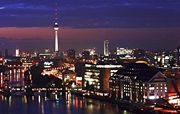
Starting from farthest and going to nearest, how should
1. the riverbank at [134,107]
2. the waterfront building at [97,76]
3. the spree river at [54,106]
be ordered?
the waterfront building at [97,76] → the spree river at [54,106] → the riverbank at [134,107]

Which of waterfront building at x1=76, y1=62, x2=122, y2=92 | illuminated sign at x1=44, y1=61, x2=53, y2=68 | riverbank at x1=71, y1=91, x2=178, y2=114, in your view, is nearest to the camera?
riverbank at x1=71, y1=91, x2=178, y2=114

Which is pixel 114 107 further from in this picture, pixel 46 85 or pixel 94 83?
pixel 46 85

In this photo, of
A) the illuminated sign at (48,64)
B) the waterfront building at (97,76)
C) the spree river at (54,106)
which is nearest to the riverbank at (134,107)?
the spree river at (54,106)

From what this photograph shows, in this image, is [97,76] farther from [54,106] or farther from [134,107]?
[134,107]

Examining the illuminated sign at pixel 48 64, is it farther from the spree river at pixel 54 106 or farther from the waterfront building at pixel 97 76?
the spree river at pixel 54 106

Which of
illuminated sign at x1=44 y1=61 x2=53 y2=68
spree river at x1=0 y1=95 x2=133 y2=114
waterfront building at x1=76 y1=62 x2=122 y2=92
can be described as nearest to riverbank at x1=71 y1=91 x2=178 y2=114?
spree river at x1=0 y1=95 x2=133 y2=114

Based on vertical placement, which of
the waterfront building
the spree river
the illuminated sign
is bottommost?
the spree river

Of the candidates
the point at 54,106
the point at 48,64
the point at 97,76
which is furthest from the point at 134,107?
the point at 48,64

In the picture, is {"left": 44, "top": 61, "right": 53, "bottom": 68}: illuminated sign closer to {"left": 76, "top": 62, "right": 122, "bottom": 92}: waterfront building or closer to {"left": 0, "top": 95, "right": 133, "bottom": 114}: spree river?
{"left": 76, "top": 62, "right": 122, "bottom": 92}: waterfront building

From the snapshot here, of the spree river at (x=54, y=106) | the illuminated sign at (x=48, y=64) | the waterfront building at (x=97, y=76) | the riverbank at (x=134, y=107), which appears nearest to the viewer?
the riverbank at (x=134, y=107)
